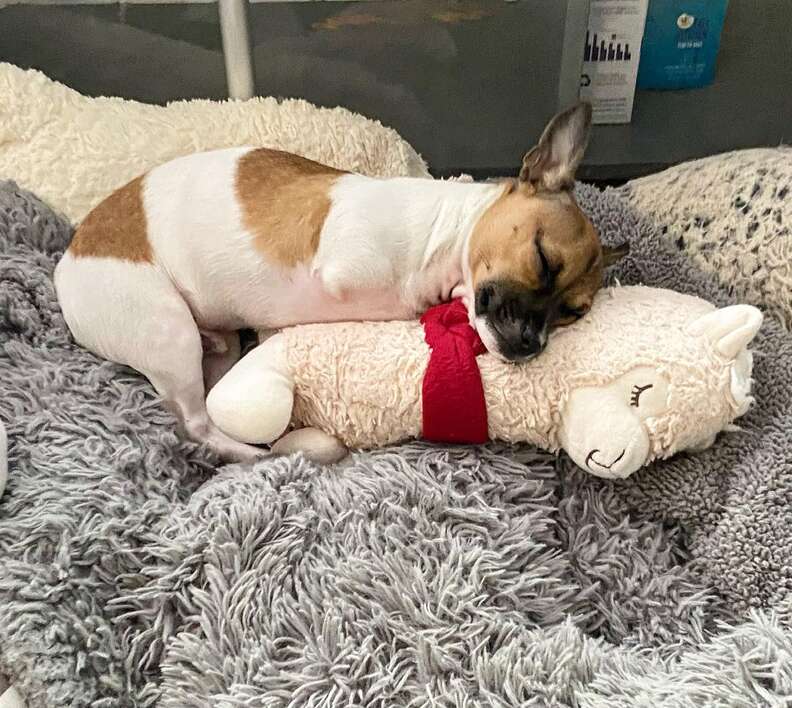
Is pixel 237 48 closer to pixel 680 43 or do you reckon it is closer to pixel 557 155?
pixel 557 155

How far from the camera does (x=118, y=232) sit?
164 centimetres

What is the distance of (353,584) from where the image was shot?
1235mm

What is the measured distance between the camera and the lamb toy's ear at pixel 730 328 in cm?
132

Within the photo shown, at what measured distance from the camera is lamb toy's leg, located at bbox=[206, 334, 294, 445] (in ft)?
4.68

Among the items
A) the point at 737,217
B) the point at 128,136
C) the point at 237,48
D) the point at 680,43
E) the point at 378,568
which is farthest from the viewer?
the point at 680,43

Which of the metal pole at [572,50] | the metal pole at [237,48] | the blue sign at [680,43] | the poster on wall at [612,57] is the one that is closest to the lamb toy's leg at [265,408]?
the metal pole at [237,48]

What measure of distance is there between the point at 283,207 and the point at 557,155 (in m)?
0.50

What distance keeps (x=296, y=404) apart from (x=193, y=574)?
13.7 inches

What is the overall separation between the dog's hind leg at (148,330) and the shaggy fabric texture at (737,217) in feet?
3.10

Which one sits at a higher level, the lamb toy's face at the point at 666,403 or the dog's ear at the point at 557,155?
the dog's ear at the point at 557,155

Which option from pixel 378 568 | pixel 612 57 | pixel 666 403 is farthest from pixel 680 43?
pixel 378 568

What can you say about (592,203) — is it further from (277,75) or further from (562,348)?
(277,75)

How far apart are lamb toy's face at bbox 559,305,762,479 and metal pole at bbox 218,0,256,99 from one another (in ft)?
4.30

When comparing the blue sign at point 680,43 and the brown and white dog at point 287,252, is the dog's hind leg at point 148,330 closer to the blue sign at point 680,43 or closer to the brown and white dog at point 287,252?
the brown and white dog at point 287,252
